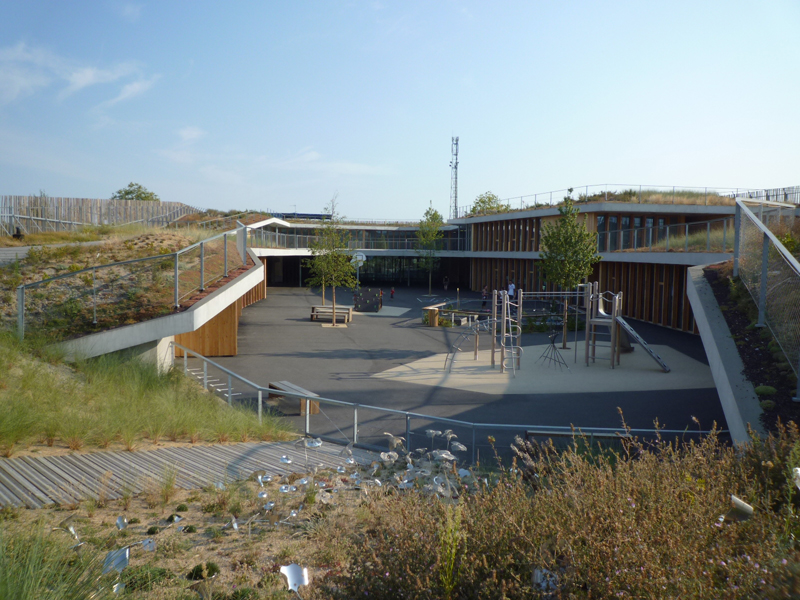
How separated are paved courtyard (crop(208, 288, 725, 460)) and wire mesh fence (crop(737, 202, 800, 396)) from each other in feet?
6.36

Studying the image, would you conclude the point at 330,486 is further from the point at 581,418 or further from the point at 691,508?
the point at 581,418

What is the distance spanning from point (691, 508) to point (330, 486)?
395 cm

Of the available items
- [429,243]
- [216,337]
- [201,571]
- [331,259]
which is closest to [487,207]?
[429,243]

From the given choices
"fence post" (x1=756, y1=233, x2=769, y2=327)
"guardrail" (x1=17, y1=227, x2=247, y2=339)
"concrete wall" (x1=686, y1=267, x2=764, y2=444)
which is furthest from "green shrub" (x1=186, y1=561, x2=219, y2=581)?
"guardrail" (x1=17, y1=227, x2=247, y2=339)

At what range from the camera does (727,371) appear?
8.20 metres

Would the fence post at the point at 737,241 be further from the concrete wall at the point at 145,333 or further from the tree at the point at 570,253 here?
the tree at the point at 570,253

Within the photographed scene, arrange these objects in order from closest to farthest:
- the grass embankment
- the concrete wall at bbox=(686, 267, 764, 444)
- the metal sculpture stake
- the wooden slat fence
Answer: the metal sculpture stake
the grass embankment
the concrete wall at bbox=(686, 267, 764, 444)
the wooden slat fence

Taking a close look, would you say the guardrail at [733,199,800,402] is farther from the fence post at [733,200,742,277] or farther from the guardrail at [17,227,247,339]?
the guardrail at [17,227,247,339]

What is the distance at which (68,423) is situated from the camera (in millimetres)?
7016

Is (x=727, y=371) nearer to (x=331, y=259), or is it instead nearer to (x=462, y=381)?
(x=462, y=381)

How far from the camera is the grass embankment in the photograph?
6812mm

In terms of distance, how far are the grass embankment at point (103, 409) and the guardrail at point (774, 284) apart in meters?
7.16

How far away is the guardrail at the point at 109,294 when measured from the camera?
479 inches

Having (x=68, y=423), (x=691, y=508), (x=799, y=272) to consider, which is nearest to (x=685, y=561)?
(x=691, y=508)
